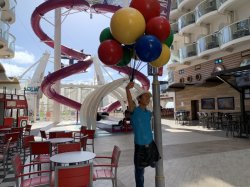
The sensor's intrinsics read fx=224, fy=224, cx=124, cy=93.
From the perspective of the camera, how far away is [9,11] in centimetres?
1700

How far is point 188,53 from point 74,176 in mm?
18521

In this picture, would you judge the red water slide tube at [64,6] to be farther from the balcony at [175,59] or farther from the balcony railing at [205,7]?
the balcony railing at [205,7]

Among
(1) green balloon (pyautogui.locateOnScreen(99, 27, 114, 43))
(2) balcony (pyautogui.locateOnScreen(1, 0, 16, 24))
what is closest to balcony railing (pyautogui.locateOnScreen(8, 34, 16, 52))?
(2) balcony (pyautogui.locateOnScreen(1, 0, 16, 24))

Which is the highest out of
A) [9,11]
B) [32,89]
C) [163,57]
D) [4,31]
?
[9,11]

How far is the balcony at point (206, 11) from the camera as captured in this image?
1758cm

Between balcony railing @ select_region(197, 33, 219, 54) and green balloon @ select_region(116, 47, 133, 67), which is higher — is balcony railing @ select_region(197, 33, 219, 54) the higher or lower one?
the higher one

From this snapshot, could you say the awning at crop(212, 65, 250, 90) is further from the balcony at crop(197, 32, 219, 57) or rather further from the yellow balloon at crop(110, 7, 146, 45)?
the yellow balloon at crop(110, 7, 146, 45)

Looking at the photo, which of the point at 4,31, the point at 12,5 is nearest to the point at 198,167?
the point at 4,31

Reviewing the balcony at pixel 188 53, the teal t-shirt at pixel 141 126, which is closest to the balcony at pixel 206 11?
the balcony at pixel 188 53

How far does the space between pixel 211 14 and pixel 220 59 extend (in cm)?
362

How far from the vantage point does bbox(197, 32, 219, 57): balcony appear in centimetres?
1689

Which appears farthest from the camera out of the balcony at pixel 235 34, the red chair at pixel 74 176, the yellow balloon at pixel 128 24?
the balcony at pixel 235 34

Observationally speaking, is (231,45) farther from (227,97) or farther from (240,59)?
(227,97)

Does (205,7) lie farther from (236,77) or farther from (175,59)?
(236,77)
